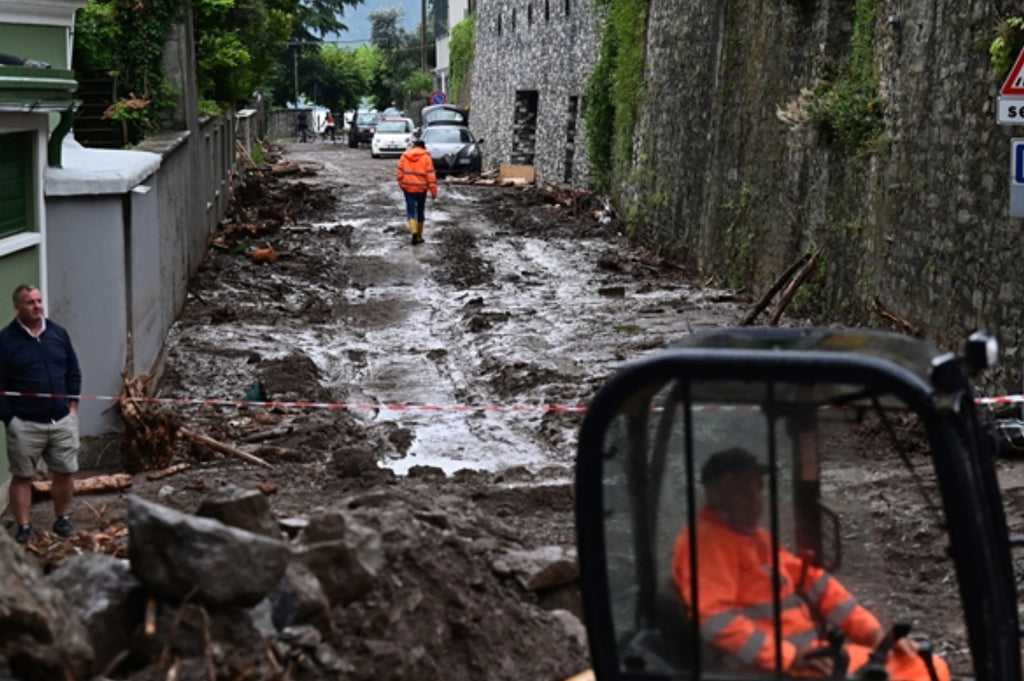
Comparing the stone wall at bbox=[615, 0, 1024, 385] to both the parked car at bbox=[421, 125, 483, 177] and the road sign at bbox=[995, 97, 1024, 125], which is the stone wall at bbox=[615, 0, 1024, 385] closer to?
the road sign at bbox=[995, 97, 1024, 125]

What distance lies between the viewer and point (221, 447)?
1232 cm

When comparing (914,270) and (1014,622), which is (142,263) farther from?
(1014,622)

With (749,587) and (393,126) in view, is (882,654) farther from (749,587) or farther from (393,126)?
(393,126)

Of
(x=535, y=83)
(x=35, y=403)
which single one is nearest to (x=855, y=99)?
(x=35, y=403)

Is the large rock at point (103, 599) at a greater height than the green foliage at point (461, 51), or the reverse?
the green foliage at point (461, 51)

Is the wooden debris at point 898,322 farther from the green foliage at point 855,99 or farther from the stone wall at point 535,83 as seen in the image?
the stone wall at point 535,83

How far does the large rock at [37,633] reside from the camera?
5.38 m

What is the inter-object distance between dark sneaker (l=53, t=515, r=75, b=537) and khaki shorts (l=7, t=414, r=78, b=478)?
321mm

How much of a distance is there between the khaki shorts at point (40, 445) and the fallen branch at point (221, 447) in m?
1.90

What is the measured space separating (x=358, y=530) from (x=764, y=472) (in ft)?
8.02

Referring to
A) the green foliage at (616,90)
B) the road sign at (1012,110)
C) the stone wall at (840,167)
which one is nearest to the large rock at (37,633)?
the road sign at (1012,110)

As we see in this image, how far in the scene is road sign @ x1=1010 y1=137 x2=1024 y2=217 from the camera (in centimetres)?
1085

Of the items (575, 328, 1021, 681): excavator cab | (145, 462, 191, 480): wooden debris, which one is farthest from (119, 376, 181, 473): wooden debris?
(575, 328, 1021, 681): excavator cab

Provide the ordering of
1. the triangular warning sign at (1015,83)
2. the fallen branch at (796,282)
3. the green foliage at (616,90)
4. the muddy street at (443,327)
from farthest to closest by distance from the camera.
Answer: the green foliage at (616,90), the fallen branch at (796,282), the muddy street at (443,327), the triangular warning sign at (1015,83)
